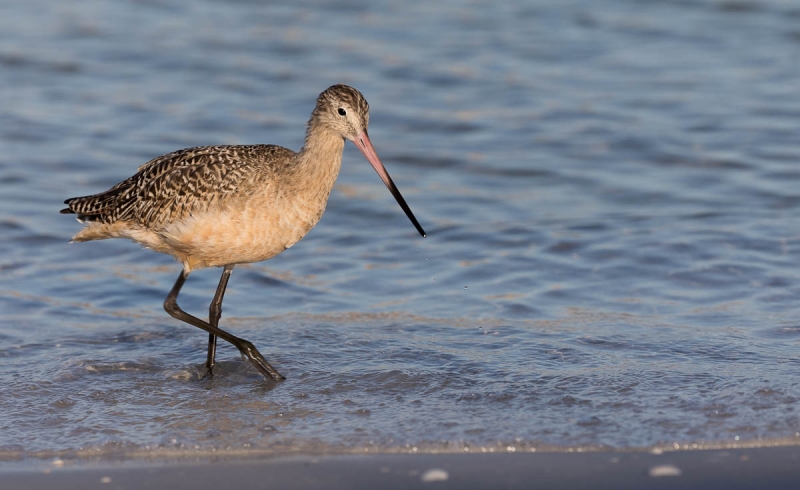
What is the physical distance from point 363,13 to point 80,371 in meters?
8.71

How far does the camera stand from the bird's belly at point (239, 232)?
5848mm

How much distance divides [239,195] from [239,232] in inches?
7.1

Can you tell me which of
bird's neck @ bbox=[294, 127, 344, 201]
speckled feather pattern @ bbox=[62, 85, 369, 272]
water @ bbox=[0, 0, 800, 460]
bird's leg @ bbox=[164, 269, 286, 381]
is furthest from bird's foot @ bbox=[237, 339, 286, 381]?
bird's neck @ bbox=[294, 127, 344, 201]

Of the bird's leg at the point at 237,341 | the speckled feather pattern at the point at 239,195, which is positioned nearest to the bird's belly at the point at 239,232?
the speckled feather pattern at the point at 239,195

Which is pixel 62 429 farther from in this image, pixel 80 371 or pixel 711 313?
pixel 711 313

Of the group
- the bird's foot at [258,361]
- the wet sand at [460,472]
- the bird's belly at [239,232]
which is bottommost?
the bird's foot at [258,361]

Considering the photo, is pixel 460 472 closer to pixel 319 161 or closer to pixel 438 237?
pixel 319 161

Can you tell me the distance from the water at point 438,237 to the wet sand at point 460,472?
0.48 feet

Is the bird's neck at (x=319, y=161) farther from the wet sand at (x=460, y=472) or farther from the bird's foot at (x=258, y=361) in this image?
the wet sand at (x=460, y=472)

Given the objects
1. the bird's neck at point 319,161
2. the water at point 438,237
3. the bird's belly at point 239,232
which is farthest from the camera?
the bird's neck at point 319,161

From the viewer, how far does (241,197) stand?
231 inches

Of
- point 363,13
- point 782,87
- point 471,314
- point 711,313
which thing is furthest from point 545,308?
point 363,13

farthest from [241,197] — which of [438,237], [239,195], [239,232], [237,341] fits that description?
[438,237]

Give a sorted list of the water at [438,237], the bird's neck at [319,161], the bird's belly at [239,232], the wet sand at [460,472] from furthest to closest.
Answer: the bird's neck at [319,161] < the bird's belly at [239,232] < the water at [438,237] < the wet sand at [460,472]
